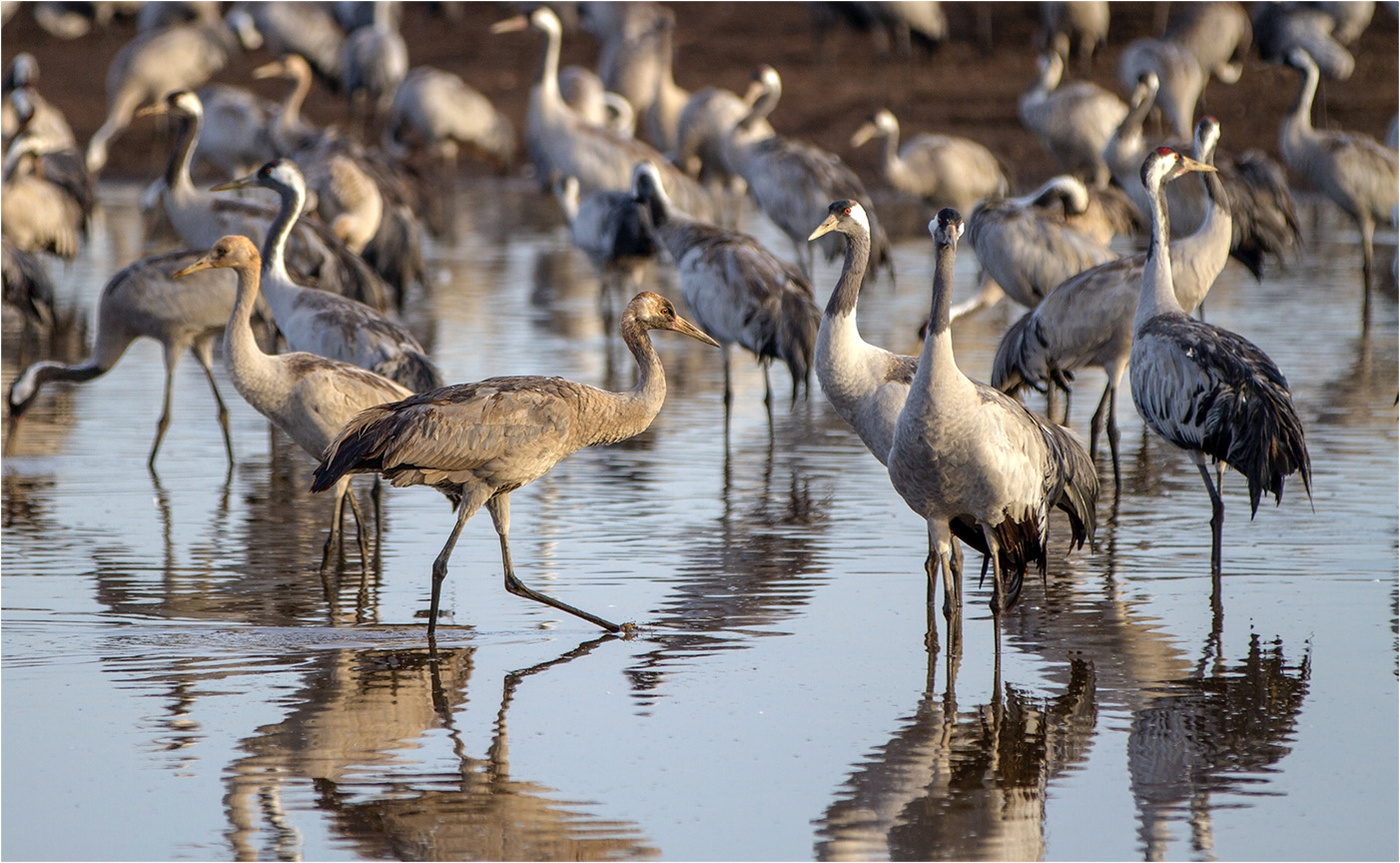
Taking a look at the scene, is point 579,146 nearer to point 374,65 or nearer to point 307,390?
point 374,65

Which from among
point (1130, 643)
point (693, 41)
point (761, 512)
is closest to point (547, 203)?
point (693, 41)

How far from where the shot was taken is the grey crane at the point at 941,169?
1631cm

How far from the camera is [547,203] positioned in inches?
927

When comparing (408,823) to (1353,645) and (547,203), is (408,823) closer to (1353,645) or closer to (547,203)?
(1353,645)

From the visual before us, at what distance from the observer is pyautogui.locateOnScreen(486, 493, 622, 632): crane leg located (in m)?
6.55

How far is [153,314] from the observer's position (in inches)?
380

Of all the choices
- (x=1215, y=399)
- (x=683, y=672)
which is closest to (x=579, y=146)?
(x=1215, y=399)

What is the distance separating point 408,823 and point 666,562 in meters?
2.95

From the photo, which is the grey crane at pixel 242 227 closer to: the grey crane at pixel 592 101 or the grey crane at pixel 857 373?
the grey crane at pixel 857 373

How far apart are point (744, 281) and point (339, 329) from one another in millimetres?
2524

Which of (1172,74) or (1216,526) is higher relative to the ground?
(1172,74)

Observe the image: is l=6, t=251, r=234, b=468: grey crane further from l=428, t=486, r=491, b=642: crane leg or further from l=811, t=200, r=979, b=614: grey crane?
l=811, t=200, r=979, b=614: grey crane

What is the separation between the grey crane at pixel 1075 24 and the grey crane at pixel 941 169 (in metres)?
7.48

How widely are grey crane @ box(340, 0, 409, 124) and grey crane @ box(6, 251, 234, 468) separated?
14853 millimetres
